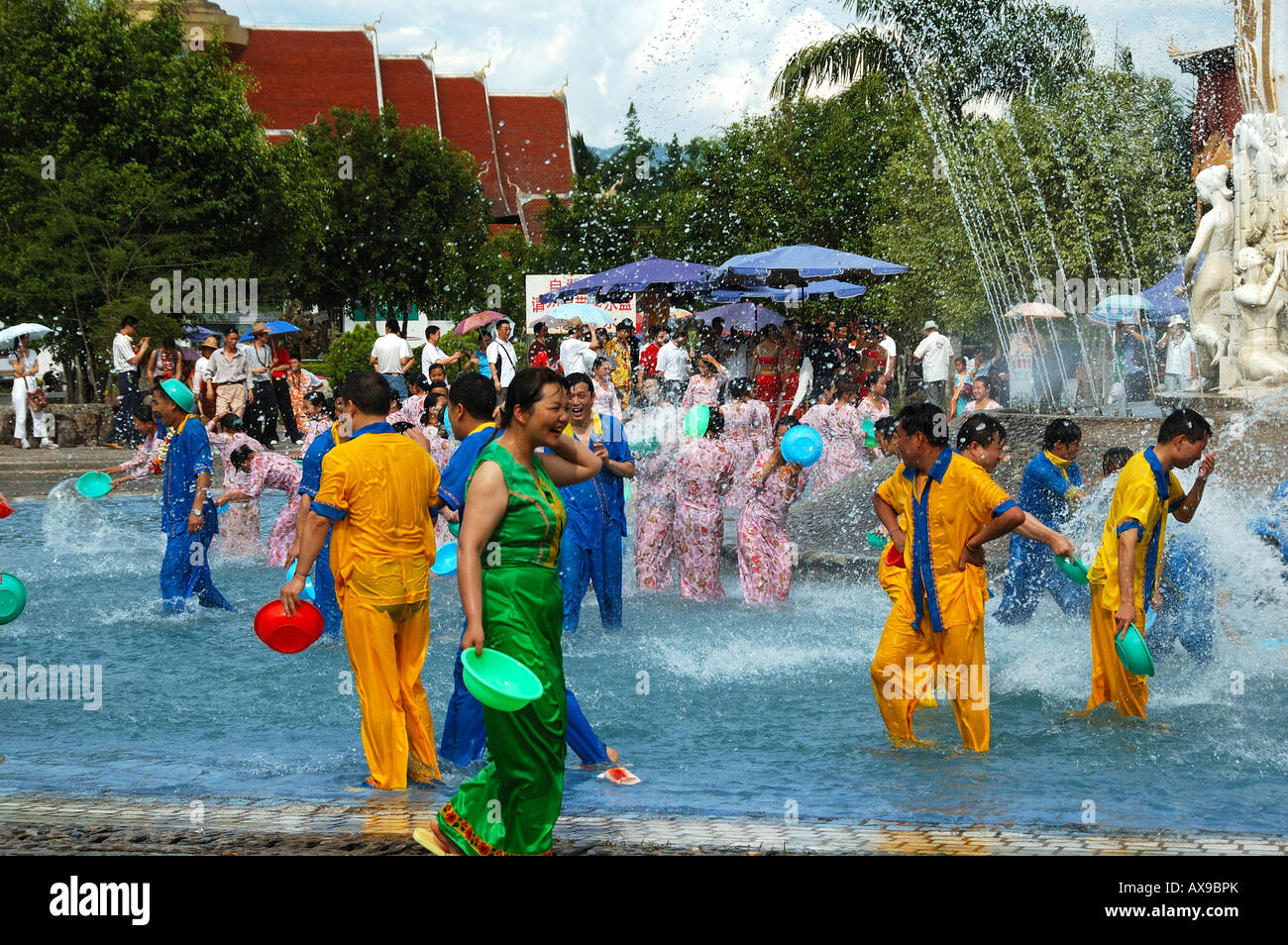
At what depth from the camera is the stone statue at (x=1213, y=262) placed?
1221 cm

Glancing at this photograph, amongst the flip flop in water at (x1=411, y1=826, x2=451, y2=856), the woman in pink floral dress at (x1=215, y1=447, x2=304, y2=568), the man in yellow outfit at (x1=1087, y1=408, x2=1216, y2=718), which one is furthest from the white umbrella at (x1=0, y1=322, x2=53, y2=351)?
the flip flop in water at (x1=411, y1=826, x2=451, y2=856)

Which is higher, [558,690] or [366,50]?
[366,50]

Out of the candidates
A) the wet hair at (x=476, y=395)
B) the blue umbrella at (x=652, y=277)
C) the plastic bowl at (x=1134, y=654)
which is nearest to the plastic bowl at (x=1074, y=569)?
the plastic bowl at (x=1134, y=654)

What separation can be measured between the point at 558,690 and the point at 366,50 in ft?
183

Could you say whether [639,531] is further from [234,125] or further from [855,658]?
[234,125]

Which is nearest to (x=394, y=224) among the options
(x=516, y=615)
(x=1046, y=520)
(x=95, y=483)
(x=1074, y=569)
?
(x=95, y=483)

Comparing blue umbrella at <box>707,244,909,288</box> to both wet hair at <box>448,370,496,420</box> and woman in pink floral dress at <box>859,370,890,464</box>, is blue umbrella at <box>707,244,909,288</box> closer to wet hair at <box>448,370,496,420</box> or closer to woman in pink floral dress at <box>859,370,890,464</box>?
woman in pink floral dress at <box>859,370,890,464</box>

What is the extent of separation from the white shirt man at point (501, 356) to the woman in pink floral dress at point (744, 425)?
7.38 m

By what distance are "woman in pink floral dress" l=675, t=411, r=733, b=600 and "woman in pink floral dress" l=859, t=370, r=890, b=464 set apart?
14.1 ft

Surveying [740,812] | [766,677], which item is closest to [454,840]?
[740,812]

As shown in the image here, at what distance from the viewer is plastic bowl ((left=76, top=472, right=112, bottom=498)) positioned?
34.7ft

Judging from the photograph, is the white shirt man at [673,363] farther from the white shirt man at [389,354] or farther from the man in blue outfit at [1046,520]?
the man in blue outfit at [1046,520]

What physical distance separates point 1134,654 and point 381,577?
3273 millimetres

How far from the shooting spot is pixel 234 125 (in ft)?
87.9
